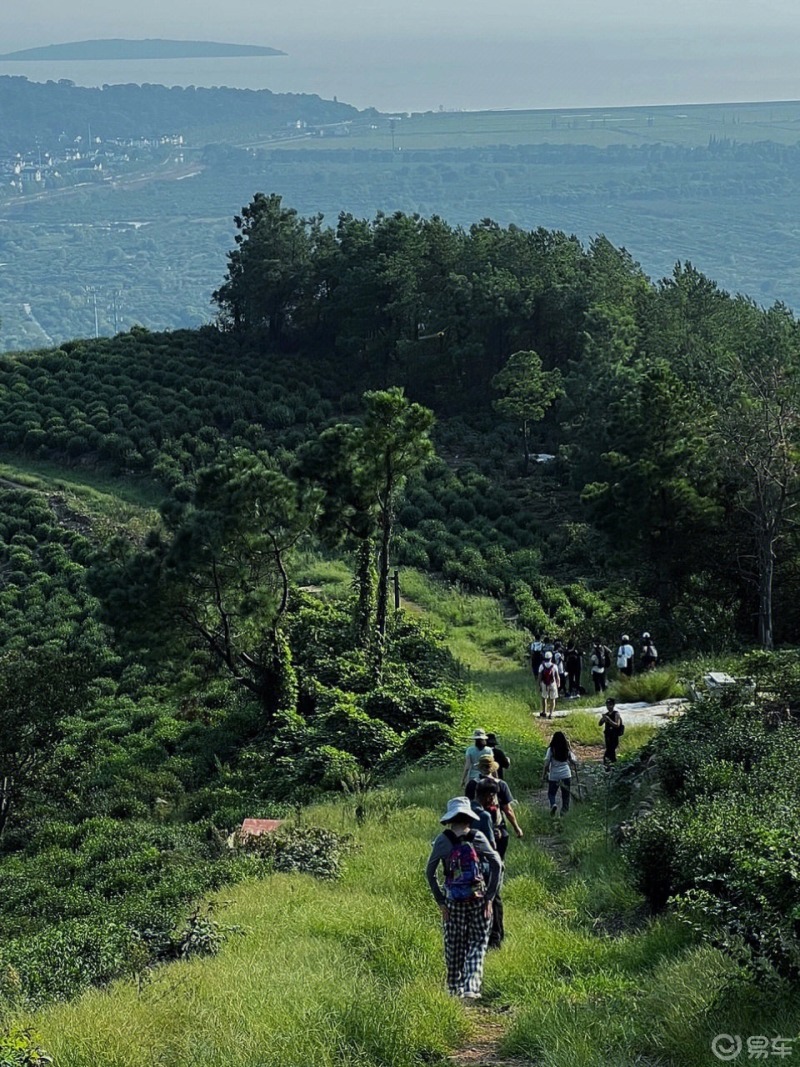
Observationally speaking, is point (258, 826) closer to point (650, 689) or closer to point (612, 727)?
point (612, 727)

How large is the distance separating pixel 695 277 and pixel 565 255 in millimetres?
6292

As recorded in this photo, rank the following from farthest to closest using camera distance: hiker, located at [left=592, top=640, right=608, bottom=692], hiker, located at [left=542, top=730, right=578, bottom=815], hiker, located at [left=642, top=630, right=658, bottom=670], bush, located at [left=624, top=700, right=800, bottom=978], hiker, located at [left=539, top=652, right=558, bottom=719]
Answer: hiker, located at [left=642, top=630, right=658, bottom=670], hiker, located at [left=592, top=640, right=608, bottom=692], hiker, located at [left=539, top=652, right=558, bottom=719], hiker, located at [left=542, top=730, right=578, bottom=815], bush, located at [left=624, top=700, right=800, bottom=978]

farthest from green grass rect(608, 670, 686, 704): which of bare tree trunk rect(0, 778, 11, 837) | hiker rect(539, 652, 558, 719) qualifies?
bare tree trunk rect(0, 778, 11, 837)

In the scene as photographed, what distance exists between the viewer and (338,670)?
23984 mm

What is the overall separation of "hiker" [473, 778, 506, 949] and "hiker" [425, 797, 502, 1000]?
51cm

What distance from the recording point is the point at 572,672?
24.0 metres

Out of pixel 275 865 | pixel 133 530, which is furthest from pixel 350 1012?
pixel 133 530

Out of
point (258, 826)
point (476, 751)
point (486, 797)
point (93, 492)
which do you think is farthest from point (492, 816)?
point (93, 492)

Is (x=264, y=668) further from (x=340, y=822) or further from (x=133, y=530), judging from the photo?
(x=133, y=530)

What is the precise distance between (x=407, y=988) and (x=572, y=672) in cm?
1632

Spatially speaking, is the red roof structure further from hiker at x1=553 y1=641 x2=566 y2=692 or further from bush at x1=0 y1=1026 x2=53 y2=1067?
hiker at x1=553 y1=641 x2=566 y2=692

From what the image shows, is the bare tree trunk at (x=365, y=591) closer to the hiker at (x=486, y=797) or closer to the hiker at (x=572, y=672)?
the hiker at (x=572, y=672)

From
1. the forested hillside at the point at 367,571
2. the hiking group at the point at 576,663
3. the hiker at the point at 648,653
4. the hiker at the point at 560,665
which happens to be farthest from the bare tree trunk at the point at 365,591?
the hiker at the point at 648,653

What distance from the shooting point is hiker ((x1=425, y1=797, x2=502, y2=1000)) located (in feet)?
25.9
